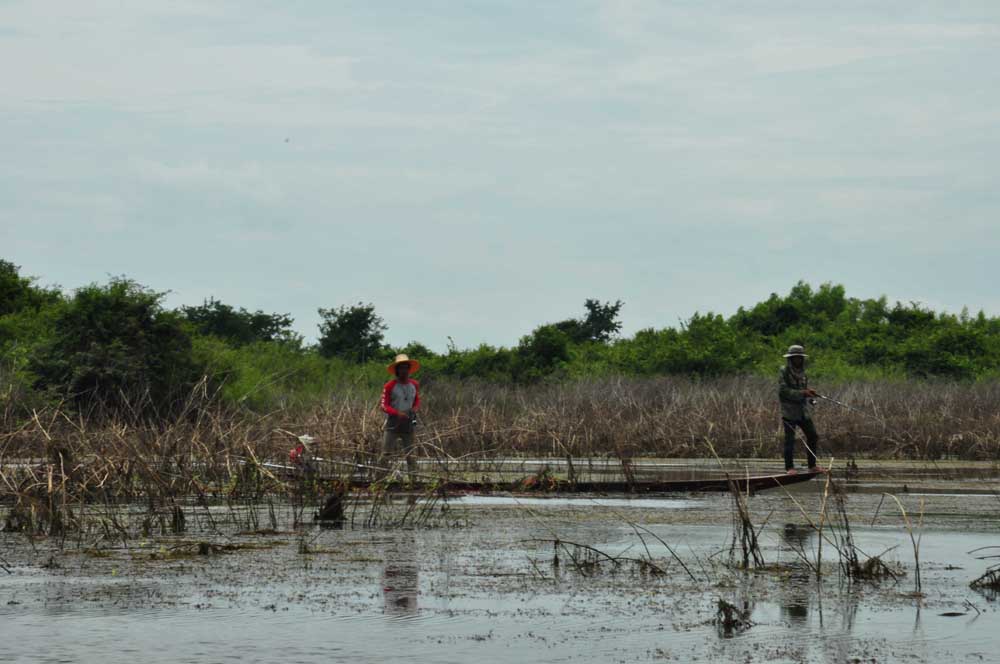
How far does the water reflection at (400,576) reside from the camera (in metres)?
8.23

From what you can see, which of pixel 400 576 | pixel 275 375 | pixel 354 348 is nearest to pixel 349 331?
pixel 354 348

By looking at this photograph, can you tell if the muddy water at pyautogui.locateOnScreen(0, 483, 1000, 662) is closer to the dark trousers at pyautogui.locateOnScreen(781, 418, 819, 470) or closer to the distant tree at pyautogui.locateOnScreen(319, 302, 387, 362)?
the dark trousers at pyautogui.locateOnScreen(781, 418, 819, 470)

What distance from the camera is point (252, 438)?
17.3m

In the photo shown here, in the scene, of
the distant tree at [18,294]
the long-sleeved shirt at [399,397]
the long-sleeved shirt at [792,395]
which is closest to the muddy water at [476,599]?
the long-sleeved shirt at [399,397]

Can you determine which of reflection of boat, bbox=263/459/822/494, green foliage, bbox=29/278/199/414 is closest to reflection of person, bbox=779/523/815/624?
reflection of boat, bbox=263/459/822/494

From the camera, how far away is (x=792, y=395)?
1784 cm

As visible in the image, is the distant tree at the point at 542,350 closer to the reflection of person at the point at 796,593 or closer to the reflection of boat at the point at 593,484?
the reflection of boat at the point at 593,484

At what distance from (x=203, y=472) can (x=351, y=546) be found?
3.27 meters

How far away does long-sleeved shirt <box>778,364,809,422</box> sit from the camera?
1786 centimetres

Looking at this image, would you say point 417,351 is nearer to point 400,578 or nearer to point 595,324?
point 595,324

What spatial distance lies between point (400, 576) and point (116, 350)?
1973cm

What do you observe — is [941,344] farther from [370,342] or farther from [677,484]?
[677,484]

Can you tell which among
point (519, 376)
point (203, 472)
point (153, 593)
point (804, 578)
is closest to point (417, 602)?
point (153, 593)

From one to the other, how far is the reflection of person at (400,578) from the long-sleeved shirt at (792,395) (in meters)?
7.47
